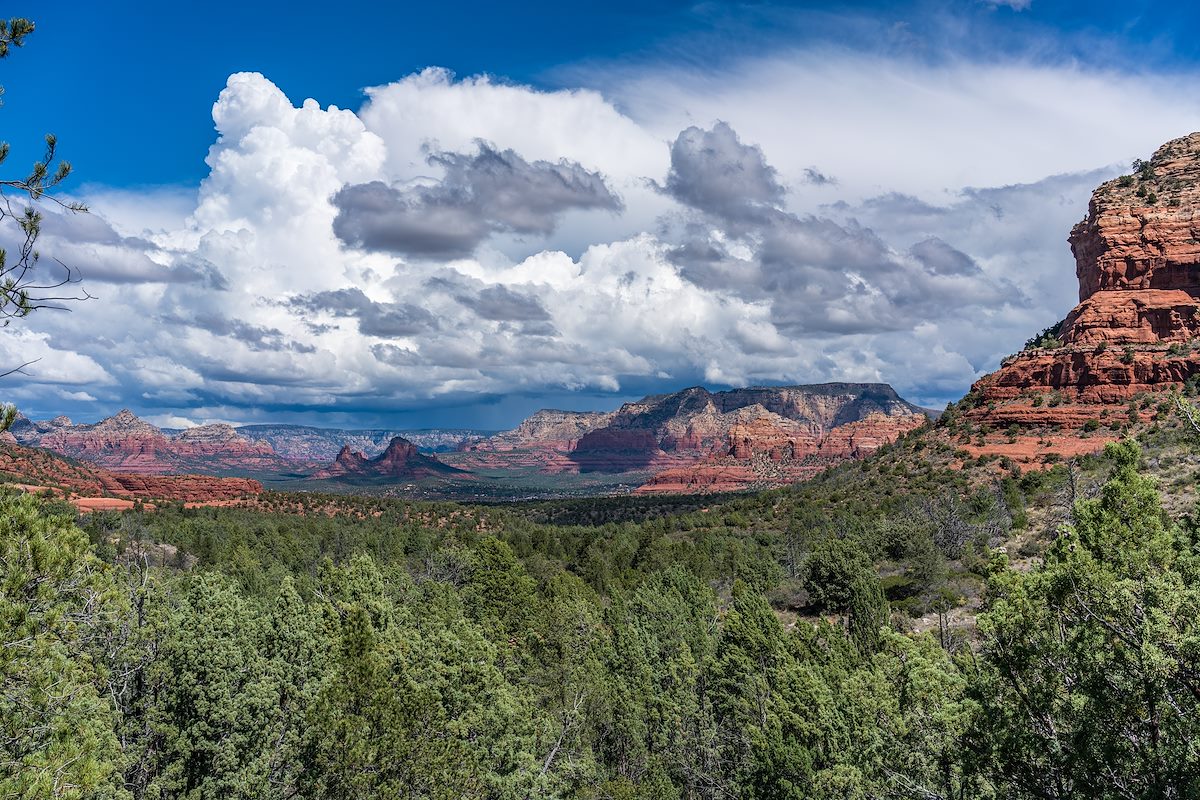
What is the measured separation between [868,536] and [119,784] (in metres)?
63.2

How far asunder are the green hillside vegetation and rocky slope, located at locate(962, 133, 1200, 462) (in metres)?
38.1

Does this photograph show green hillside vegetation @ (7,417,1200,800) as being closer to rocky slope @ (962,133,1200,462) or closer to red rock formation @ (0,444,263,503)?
rocky slope @ (962,133,1200,462)

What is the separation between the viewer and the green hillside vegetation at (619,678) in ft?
39.8

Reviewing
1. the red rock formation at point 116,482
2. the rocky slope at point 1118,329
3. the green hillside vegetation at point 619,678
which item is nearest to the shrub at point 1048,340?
the rocky slope at point 1118,329

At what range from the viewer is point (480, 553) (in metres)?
50.7

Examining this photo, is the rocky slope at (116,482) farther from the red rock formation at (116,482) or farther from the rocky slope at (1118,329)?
the rocky slope at (1118,329)

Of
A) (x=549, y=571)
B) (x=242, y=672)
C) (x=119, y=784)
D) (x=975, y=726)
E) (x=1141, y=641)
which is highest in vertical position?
(x=1141, y=641)

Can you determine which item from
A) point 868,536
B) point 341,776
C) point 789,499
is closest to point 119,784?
point 341,776

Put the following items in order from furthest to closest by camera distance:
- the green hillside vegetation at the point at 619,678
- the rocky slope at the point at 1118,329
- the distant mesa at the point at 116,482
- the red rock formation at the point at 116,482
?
the red rock formation at the point at 116,482, the distant mesa at the point at 116,482, the rocky slope at the point at 1118,329, the green hillside vegetation at the point at 619,678

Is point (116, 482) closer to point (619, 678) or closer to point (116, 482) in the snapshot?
point (116, 482)

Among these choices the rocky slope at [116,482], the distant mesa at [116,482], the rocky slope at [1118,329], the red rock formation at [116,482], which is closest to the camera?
the rocky slope at [1118,329]

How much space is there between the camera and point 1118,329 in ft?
348

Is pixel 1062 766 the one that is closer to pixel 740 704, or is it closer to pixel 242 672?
pixel 740 704

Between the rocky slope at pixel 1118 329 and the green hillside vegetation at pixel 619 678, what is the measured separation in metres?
38.1
